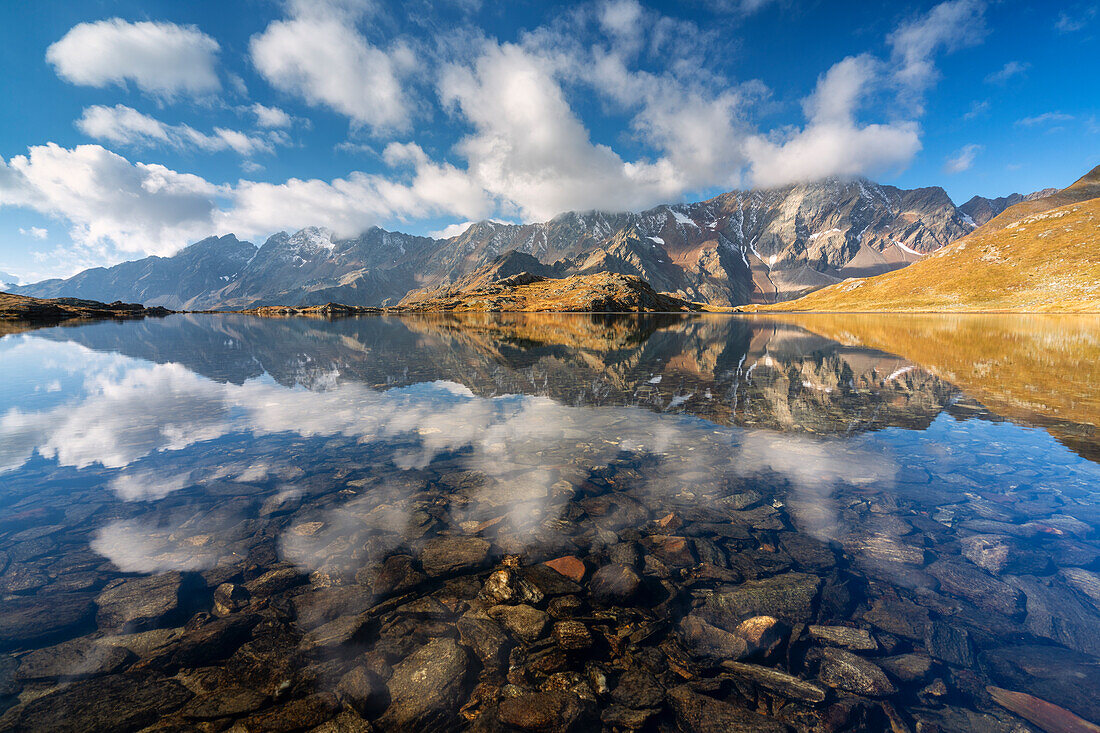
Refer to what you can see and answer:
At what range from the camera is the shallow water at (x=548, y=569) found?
24.4 feet

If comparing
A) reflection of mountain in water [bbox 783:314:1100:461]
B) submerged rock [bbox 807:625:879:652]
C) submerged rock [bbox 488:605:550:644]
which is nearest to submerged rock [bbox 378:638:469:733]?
submerged rock [bbox 488:605:550:644]

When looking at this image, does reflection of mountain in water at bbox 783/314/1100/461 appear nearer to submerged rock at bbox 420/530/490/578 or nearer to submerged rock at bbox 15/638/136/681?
submerged rock at bbox 420/530/490/578

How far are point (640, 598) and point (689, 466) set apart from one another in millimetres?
8681

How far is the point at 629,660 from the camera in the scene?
8320 millimetres

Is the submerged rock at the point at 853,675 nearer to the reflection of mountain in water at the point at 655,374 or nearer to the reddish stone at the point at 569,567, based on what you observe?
the reddish stone at the point at 569,567

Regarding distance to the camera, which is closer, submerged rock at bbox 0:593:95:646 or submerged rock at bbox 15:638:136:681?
submerged rock at bbox 15:638:136:681

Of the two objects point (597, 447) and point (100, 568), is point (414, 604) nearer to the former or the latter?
point (100, 568)

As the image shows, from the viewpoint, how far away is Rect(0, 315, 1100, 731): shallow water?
745cm

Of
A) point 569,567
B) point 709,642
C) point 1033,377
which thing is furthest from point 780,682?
point 1033,377

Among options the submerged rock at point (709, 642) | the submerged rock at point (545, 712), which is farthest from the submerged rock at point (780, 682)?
the submerged rock at point (545, 712)

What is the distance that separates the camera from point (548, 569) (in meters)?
11.0

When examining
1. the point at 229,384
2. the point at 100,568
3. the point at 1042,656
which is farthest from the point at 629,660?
the point at 229,384

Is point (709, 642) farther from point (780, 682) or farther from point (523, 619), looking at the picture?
point (523, 619)

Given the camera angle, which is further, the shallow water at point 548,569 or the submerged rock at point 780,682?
the submerged rock at point 780,682
